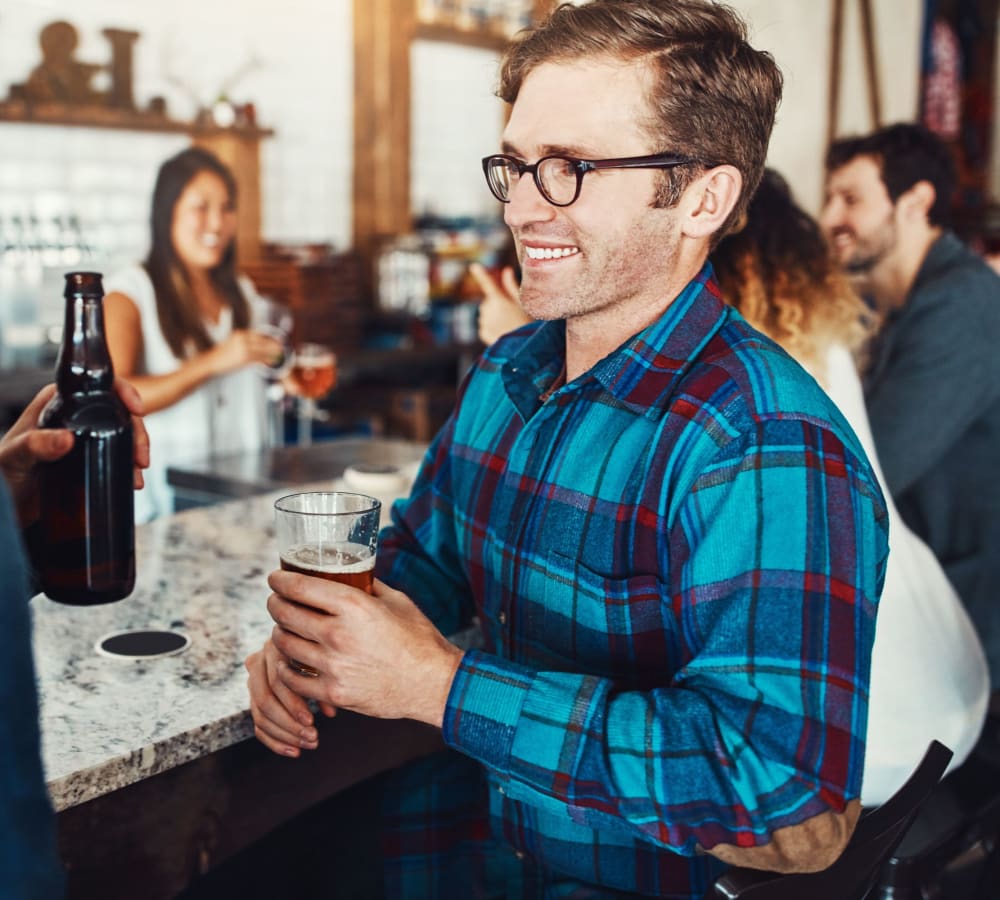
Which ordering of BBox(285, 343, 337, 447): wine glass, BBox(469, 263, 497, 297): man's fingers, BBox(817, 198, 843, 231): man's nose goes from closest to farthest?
BBox(469, 263, 497, 297): man's fingers → BBox(285, 343, 337, 447): wine glass → BBox(817, 198, 843, 231): man's nose

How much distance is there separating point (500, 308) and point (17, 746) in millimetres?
1503

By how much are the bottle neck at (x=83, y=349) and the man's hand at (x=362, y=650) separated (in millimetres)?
374

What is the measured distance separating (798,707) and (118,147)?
4.07 metres

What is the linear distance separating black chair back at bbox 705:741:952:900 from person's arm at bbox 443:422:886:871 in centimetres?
1

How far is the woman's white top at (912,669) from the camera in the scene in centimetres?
143

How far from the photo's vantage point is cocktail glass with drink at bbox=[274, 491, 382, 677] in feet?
3.22

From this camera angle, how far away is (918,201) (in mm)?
2662

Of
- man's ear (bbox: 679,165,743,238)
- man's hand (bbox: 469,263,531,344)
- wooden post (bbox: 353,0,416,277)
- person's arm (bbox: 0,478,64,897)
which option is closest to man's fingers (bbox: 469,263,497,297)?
man's hand (bbox: 469,263,531,344)

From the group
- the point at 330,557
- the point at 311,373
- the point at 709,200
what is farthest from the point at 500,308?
the point at 330,557

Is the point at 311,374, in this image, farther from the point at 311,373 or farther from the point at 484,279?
the point at 484,279

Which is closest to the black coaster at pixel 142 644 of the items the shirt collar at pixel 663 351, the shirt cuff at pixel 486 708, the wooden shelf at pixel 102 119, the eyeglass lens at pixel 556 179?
the shirt cuff at pixel 486 708

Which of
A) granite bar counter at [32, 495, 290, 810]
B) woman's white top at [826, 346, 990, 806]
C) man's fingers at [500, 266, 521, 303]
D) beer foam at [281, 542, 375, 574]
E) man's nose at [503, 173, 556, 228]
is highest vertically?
man's nose at [503, 173, 556, 228]

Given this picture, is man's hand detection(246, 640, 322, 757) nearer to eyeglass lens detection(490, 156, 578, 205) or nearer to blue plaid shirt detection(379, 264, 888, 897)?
blue plaid shirt detection(379, 264, 888, 897)

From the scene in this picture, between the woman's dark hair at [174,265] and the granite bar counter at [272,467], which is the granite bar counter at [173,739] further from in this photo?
the woman's dark hair at [174,265]
